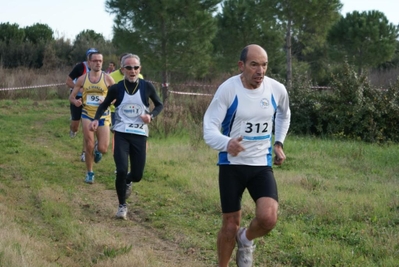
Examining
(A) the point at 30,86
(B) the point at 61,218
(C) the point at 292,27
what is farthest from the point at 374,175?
(A) the point at 30,86

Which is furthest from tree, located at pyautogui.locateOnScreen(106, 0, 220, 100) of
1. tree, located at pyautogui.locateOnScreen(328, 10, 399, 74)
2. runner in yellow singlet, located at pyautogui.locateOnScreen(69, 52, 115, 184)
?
runner in yellow singlet, located at pyautogui.locateOnScreen(69, 52, 115, 184)

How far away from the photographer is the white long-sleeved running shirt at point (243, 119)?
548 cm

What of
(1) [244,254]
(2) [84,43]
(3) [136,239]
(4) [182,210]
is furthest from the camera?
(2) [84,43]

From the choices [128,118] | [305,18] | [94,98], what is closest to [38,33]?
[305,18]

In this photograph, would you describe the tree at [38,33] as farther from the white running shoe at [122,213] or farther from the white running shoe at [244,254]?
the white running shoe at [244,254]

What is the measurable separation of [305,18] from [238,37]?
346 inches

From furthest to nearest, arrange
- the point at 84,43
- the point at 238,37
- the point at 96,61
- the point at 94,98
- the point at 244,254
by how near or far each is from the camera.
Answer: the point at 84,43
the point at 238,37
the point at 94,98
the point at 96,61
the point at 244,254

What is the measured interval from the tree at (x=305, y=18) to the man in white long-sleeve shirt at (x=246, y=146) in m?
21.3

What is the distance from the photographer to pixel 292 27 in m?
27.8

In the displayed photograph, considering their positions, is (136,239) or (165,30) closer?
(136,239)

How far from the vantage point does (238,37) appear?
117ft

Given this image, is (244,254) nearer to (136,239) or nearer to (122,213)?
(136,239)

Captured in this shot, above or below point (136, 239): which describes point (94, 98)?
above

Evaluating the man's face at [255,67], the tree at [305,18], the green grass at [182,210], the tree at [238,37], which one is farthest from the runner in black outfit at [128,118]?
the tree at [238,37]
